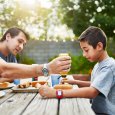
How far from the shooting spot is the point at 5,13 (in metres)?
26.1

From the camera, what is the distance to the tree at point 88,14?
50.0ft

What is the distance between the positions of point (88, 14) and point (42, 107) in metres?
14.0

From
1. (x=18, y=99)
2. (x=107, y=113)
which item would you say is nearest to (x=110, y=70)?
(x=107, y=113)

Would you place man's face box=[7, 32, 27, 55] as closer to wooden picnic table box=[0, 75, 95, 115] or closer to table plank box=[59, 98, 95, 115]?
wooden picnic table box=[0, 75, 95, 115]

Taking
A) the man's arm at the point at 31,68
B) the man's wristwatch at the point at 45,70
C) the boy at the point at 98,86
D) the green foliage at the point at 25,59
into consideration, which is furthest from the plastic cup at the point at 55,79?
the green foliage at the point at 25,59

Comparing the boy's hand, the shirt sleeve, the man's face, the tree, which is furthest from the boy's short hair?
the tree

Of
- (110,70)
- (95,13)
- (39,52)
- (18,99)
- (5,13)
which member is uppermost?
(5,13)

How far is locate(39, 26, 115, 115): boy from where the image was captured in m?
2.76

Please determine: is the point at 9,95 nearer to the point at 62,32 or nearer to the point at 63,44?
the point at 63,44

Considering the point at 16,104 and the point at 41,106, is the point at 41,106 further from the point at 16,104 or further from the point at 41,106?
the point at 16,104

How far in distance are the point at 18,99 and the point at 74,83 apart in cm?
105

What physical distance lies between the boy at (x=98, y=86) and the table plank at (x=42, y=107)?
136mm

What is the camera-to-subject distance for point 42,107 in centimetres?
235

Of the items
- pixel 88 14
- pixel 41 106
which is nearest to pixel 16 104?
pixel 41 106
